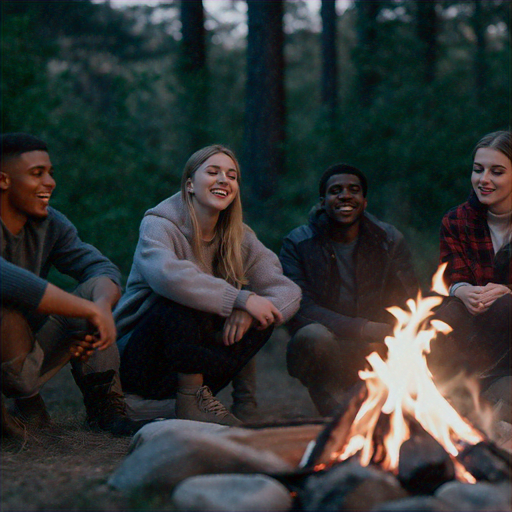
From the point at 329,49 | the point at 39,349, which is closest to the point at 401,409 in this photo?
the point at 39,349

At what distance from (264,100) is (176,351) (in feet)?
19.8

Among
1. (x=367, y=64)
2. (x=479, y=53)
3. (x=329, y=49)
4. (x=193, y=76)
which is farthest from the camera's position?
(x=329, y=49)

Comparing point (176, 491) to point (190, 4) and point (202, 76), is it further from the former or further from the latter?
point (190, 4)

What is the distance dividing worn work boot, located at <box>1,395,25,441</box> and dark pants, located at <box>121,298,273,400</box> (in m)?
0.82

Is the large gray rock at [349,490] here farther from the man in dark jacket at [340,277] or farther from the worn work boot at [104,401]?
the man in dark jacket at [340,277]

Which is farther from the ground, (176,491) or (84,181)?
(84,181)

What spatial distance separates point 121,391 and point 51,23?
1316cm

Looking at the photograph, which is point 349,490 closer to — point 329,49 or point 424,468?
point 424,468

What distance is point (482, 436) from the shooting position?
342 cm

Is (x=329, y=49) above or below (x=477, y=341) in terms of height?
above

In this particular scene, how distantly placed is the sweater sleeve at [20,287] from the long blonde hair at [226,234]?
127cm

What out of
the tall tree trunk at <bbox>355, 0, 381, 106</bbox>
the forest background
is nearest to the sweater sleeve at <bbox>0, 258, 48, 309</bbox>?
the forest background

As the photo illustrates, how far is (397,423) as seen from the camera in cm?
344

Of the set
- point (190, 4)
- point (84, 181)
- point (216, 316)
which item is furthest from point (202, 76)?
point (216, 316)
